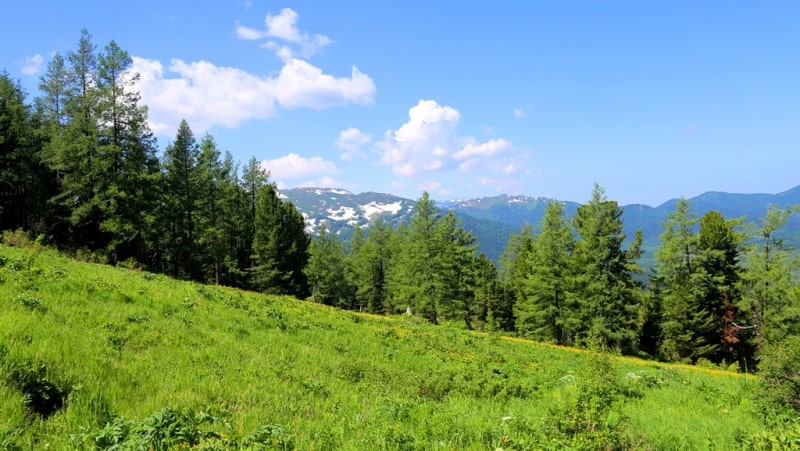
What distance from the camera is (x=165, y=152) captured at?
44.8m

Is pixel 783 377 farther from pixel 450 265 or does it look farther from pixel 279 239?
pixel 279 239

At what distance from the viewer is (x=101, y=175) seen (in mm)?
31875

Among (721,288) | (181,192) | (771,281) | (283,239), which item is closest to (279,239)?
(283,239)

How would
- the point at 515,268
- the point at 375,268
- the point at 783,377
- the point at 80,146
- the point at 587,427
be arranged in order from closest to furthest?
the point at 587,427 < the point at 783,377 < the point at 80,146 < the point at 515,268 < the point at 375,268

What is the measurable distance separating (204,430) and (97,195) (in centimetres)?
3490

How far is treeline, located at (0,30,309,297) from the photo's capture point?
3161cm

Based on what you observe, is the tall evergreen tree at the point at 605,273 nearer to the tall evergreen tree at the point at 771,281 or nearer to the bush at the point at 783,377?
the tall evergreen tree at the point at 771,281

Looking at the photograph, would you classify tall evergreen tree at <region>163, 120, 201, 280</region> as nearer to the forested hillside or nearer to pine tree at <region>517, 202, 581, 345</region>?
the forested hillside

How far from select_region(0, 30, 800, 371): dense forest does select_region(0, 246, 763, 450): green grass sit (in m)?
14.9

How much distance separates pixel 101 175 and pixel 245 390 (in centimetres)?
3383

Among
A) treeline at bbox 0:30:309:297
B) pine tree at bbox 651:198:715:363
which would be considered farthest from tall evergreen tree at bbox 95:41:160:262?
pine tree at bbox 651:198:715:363

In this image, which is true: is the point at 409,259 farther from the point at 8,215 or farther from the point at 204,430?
the point at 204,430

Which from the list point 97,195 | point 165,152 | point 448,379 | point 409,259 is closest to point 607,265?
point 409,259

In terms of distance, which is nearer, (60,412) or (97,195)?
(60,412)
